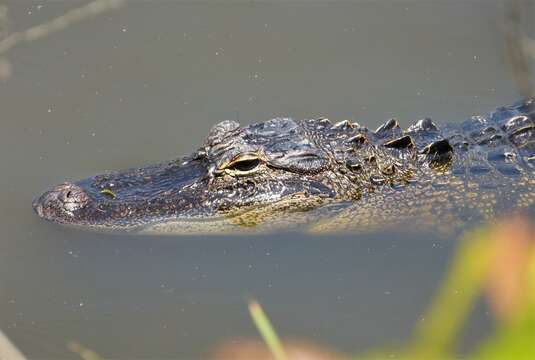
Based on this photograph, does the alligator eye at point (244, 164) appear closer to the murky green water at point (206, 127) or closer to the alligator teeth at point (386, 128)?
the murky green water at point (206, 127)

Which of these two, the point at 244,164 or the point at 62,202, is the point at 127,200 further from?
the point at 244,164

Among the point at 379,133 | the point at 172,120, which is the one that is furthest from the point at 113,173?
the point at 379,133

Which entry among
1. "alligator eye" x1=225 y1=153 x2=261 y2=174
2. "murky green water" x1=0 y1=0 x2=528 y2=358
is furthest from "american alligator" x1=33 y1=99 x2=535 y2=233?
"murky green water" x1=0 y1=0 x2=528 y2=358

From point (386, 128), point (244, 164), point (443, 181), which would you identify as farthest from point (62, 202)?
point (443, 181)

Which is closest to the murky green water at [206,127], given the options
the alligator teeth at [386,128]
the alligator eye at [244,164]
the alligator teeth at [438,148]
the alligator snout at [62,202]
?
the alligator snout at [62,202]

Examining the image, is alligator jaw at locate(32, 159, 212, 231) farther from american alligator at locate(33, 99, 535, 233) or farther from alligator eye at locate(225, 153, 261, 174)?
alligator eye at locate(225, 153, 261, 174)
